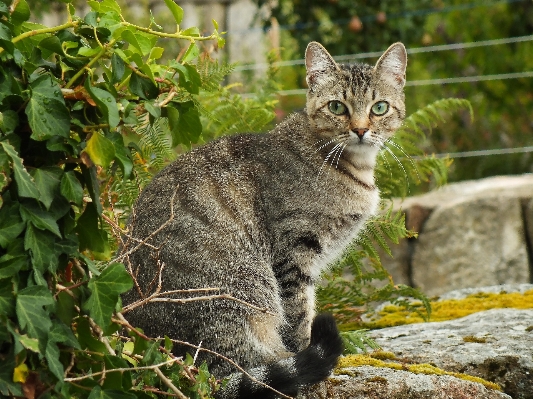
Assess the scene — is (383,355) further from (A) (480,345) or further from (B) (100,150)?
(B) (100,150)

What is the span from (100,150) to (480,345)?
2.06m

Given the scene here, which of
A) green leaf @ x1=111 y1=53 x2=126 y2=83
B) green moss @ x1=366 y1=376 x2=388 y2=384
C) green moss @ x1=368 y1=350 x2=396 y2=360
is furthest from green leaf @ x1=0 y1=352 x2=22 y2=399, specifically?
green moss @ x1=368 y1=350 x2=396 y2=360

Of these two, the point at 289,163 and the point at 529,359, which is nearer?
the point at 529,359

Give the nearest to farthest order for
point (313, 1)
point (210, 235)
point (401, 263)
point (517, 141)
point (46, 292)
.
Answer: point (46, 292) < point (210, 235) < point (401, 263) < point (313, 1) < point (517, 141)

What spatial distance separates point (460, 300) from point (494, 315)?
0.69m

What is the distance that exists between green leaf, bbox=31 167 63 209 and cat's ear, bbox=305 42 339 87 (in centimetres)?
205

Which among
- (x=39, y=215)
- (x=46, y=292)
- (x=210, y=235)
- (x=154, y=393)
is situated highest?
(x=39, y=215)

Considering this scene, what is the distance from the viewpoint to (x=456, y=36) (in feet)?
29.0

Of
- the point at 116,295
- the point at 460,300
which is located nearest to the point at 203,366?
the point at 116,295

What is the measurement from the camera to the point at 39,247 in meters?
1.97

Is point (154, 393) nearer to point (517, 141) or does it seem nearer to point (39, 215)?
point (39, 215)

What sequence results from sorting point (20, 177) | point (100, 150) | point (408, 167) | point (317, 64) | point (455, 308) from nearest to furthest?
point (20, 177), point (100, 150), point (317, 64), point (455, 308), point (408, 167)

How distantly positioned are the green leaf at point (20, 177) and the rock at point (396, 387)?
1.39m

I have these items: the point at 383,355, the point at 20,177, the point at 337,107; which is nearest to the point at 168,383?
the point at 20,177
